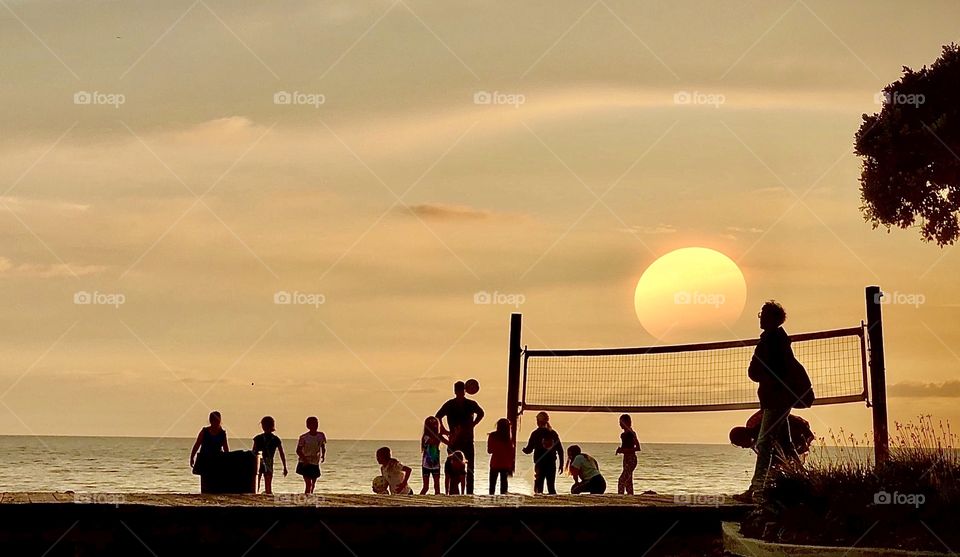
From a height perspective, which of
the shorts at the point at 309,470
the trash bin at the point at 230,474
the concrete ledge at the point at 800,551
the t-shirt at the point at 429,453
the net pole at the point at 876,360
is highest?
the net pole at the point at 876,360

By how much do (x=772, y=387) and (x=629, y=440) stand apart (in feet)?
25.5

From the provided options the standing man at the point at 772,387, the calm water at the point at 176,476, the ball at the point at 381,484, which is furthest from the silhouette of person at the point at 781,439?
the calm water at the point at 176,476

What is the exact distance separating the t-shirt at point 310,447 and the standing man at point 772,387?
8.30 m

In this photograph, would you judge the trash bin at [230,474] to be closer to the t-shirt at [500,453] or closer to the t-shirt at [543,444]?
the t-shirt at [500,453]

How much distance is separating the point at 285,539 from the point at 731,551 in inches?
164

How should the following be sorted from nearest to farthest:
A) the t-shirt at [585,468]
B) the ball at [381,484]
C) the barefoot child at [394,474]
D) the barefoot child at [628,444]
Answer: the barefoot child at [394,474] < the ball at [381,484] < the t-shirt at [585,468] < the barefoot child at [628,444]

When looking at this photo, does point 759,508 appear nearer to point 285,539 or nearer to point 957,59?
point 285,539

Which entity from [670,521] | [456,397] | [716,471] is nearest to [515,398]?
[456,397]

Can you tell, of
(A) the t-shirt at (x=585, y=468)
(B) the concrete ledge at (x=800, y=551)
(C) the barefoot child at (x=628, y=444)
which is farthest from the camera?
(C) the barefoot child at (x=628, y=444)

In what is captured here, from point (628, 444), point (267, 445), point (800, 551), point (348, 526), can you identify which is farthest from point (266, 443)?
point (800, 551)

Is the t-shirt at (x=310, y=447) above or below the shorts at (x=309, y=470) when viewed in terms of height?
above

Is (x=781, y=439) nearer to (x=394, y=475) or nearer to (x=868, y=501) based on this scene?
(x=868, y=501)

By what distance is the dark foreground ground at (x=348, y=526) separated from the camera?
37.1 ft

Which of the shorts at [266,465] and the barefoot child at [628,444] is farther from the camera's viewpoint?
the barefoot child at [628,444]
